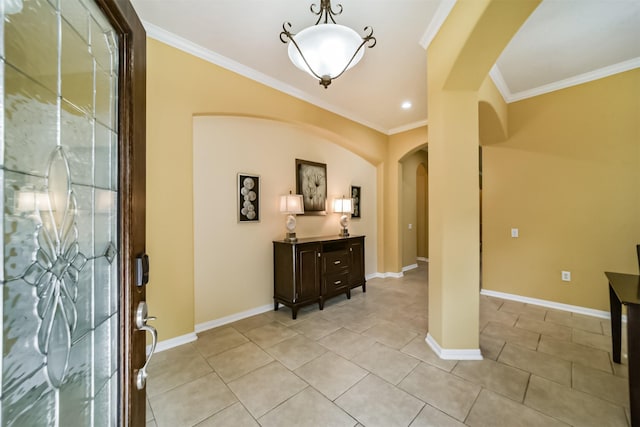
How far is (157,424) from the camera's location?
156 cm

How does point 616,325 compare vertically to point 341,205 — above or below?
below

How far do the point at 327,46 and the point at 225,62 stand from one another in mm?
1666

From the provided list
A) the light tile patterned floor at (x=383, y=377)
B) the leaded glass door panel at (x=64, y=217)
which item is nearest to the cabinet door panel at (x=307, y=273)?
the light tile patterned floor at (x=383, y=377)

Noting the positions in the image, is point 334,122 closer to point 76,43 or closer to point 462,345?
point 462,345

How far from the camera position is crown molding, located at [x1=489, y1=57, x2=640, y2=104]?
294 cm

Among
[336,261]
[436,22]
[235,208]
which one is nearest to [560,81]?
[436,22]

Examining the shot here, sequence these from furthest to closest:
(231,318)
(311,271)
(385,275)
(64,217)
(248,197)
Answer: (385,275) → (311,271) → (248,197) → (231,318) → (64,217)

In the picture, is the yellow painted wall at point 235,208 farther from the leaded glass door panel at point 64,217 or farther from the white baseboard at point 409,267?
the white baseboard at point 409,267

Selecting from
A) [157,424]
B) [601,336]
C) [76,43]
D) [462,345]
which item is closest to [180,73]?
[76,43]

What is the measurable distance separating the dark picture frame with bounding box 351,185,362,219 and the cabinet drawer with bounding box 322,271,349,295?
52.5 inches

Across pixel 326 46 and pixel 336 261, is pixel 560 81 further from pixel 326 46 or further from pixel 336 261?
pixel 336 261

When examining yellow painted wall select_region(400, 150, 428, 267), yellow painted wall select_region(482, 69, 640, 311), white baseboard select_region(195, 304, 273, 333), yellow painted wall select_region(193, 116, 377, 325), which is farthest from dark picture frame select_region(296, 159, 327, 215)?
yellow painted wall select_region(482, 69, 640, 311)

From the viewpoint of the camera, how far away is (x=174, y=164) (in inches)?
97.1

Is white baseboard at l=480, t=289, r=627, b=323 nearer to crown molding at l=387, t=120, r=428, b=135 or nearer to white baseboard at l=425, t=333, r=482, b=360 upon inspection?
white baseboard at l=425, t=333, r=482, b=360
